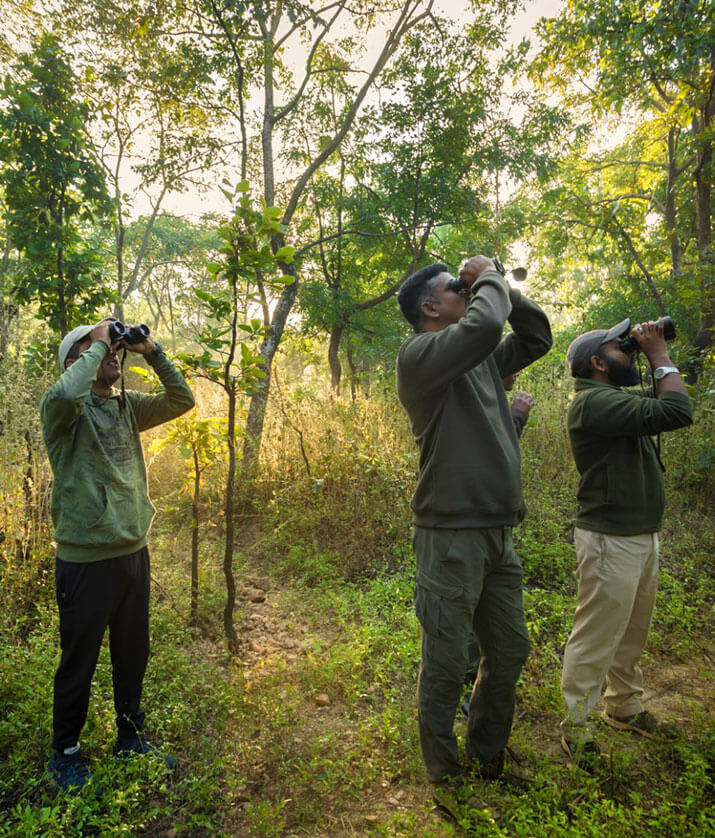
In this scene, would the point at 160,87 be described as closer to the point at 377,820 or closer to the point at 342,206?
the point at 342,206

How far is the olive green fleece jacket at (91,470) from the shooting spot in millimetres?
1867

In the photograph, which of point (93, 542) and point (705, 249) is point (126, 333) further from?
point (705, 249)

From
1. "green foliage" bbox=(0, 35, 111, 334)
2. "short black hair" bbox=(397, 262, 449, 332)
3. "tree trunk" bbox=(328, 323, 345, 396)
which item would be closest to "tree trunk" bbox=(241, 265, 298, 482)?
"tree trunk" bbox=(328, 323, 345, 396)

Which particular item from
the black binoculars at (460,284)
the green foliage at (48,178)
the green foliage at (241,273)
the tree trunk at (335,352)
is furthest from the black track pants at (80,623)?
the tree trunk at (335,352)

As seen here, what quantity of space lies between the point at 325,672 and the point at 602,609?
1520 millimetres

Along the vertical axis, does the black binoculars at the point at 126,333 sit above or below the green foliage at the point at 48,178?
below

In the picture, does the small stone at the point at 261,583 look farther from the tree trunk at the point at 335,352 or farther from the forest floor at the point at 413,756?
the tree trunk at the point at 335,352

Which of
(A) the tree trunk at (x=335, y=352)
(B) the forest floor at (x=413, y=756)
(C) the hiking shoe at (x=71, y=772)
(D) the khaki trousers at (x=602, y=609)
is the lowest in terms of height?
(B) the forest floor at (x=413, y=756)

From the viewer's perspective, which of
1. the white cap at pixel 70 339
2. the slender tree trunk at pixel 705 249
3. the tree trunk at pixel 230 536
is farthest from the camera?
the slender tree trunk at pixel 705 249

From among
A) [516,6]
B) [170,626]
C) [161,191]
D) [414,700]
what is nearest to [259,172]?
[161,191]

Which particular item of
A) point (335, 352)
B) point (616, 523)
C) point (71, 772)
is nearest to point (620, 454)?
point (616, 523)

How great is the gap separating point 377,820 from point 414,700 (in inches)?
28.1

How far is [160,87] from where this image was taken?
616 centimetres

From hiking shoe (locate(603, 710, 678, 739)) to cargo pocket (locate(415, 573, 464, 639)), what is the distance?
1.27m
